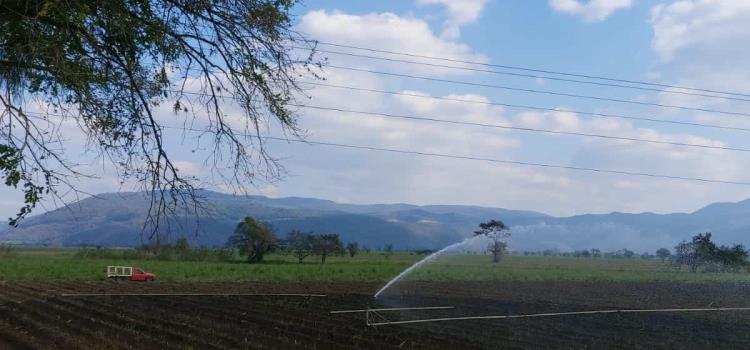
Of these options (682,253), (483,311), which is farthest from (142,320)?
(682,253)

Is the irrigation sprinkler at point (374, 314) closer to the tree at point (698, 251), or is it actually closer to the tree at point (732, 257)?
the tree at point (732, 257)

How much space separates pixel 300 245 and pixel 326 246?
5.01 meters

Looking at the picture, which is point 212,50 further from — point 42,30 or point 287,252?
point 287,252

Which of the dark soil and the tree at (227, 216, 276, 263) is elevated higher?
the tree at (227, 216, 276, 263)

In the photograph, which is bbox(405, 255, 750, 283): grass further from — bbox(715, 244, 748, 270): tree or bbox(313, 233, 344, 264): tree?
bbox(313, 233, 344, 264): tree

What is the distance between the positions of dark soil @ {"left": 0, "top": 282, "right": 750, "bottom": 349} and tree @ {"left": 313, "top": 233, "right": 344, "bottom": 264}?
58.5m

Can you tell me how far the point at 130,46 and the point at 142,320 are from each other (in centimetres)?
1216

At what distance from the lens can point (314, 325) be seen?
17.1 metres

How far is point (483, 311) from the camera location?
22000 millimetres

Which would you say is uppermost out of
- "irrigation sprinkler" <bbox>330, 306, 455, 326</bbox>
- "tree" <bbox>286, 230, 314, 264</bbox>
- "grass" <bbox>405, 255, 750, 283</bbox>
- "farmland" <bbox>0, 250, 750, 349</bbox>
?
"tree" <bbox>286, 230, 314, 264</bbox>

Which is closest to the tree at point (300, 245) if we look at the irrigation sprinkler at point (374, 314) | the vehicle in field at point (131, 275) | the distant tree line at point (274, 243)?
the distant tree line at point (274, 243)

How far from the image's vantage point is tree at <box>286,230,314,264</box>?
82.3 meters

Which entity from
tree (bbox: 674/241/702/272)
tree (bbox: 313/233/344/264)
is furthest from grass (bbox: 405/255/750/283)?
tree (bbox: 313/233/344/264)

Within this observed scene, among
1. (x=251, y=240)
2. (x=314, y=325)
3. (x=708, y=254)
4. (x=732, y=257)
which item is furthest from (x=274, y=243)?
(x=314, y=325)
